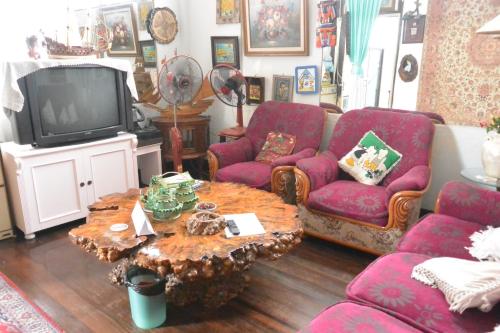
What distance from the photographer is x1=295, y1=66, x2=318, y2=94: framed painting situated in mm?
3551

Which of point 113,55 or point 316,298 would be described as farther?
point 113,55

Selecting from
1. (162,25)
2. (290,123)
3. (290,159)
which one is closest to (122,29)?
(162,25)

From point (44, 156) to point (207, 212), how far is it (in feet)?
5.36

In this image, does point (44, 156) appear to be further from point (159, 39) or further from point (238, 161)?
point (159, 39)

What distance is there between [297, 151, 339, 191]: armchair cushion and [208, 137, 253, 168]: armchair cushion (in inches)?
30.7

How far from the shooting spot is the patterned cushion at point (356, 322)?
1.34 metres

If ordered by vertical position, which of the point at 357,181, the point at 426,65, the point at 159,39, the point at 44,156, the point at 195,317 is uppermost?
the point at 159,39

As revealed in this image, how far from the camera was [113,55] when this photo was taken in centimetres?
429

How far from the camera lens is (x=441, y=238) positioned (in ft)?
6.39

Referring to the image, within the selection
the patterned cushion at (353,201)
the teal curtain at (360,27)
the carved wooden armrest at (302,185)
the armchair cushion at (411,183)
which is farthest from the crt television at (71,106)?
the armchair cushion at (411,183)

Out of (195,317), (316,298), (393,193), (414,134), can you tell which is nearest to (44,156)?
(195,317)

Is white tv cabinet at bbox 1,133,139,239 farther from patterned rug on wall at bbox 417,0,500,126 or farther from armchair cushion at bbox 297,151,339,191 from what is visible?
patterned rug on wall at bbox 417,0,500,126

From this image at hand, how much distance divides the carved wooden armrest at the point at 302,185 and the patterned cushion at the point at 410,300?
3.67 ft

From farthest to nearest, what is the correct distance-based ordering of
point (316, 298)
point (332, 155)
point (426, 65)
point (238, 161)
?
point (238, 161)
point (332, 155)
point (426, 65)
point (316, 298)
